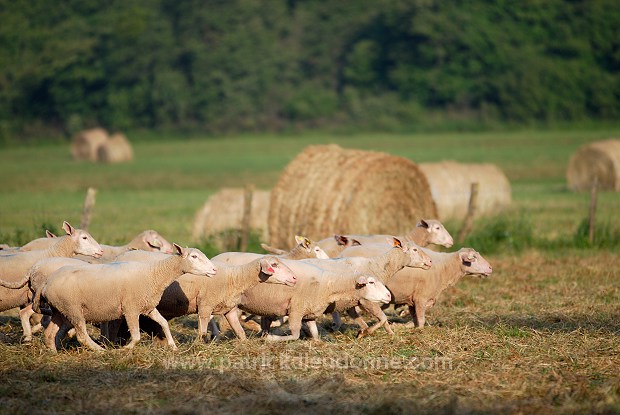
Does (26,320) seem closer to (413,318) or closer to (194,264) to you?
(194,264)

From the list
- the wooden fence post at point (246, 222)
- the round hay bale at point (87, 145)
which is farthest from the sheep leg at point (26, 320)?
the round hay bale at point (87, 145)

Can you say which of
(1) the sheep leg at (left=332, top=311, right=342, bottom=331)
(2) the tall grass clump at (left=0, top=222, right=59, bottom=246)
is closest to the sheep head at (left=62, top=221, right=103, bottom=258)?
(1) the sheep leg at (left=332, top=311, right=342, bottom=331)

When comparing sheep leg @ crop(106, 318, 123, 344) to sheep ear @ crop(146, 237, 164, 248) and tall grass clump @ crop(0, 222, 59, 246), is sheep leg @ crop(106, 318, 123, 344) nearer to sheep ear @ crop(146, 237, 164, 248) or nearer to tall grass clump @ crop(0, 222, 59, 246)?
sheep ear @ crop(146, 237, 164, 248)

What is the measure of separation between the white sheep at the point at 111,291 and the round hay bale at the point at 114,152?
39.5 metres

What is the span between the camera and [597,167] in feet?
104

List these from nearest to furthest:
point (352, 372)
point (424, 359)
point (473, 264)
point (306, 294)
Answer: point (352, 372) < point (424, 359) < point (306, 294) < point (473, 264)

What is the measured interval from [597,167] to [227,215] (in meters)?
14.3

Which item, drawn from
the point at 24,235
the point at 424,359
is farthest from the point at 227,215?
the point at 424,359

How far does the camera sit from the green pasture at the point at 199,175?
79.0ft

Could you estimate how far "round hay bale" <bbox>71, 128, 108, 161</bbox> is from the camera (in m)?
51.9

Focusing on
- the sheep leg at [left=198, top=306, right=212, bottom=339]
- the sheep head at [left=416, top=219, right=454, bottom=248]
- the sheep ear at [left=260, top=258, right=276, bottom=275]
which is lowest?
the sheep leg at [left=198, top=306, right=212, bottom=339]

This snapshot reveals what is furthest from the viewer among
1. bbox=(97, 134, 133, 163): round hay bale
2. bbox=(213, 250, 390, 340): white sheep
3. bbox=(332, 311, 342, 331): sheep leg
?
bbox=(97, 134, 133, 163): round hay bale

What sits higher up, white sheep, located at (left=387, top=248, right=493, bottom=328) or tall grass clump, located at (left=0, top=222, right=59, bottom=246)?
white sheep, located at (left=387, top=248, right=493, bottom=328)

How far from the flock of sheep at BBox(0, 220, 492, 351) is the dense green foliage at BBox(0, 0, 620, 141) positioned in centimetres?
5708
